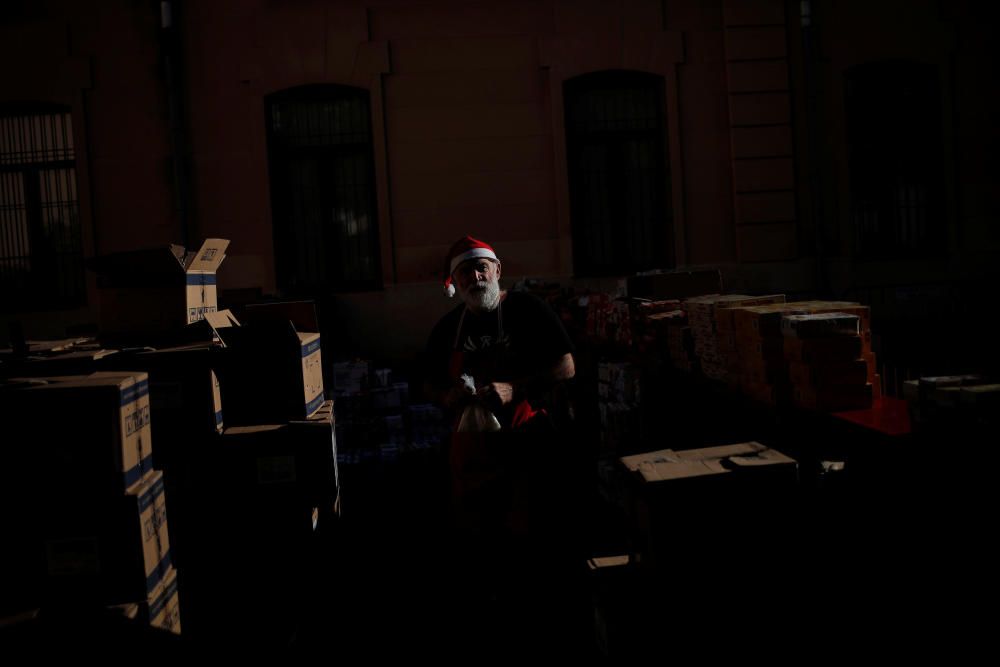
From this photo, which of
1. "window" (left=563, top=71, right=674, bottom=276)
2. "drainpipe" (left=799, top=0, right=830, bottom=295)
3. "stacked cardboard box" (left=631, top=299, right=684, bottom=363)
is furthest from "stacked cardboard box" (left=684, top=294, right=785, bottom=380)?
"drainpipe" (left=799, top=0, right=830, bottom=295)

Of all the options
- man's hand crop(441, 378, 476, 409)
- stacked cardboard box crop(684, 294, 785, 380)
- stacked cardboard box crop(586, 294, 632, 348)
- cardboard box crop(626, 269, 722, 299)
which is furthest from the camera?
stacked cardboard box crop(586, 294, 632, 348)

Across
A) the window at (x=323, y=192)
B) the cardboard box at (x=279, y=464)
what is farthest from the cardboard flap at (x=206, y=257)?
the window at (x=323, y=192)

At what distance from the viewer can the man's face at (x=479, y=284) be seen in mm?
4363

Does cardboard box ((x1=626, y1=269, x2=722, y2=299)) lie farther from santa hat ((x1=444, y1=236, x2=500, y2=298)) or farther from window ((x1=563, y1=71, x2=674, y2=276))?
window ((x1=563, y1=71, x2=674, y2=276))

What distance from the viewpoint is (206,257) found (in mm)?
4410

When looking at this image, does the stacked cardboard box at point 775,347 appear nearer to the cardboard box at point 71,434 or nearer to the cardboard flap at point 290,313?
the cardboard flap at point 290,313

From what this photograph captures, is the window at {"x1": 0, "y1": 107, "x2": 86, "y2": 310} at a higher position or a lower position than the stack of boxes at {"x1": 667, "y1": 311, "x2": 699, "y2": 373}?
higher

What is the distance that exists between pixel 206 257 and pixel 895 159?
27.9ft

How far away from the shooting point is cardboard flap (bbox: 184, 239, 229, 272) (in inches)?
168

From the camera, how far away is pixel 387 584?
14.7 ft

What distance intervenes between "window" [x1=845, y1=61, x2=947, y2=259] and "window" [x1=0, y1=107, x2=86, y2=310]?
9346mm

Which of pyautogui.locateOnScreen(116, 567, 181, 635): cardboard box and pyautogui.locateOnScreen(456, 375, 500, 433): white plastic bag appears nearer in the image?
pyautogui.locateOnScreen(116, 567, 181, 635): cardboard box

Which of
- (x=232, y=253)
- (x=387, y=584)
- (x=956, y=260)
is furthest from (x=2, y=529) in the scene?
(x=956, y=260)

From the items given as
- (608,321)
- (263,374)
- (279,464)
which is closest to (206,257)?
(263,374)
